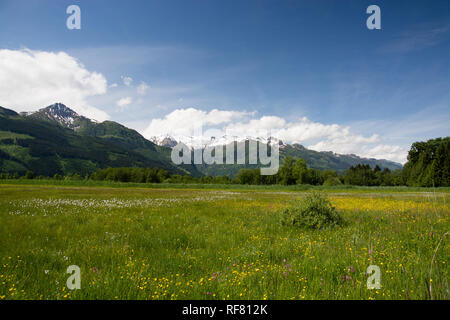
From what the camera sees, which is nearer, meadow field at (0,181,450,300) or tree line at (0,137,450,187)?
meadow field at (0,181,450,300)

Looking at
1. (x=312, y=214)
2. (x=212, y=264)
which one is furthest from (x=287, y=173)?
(x=212, y=264)

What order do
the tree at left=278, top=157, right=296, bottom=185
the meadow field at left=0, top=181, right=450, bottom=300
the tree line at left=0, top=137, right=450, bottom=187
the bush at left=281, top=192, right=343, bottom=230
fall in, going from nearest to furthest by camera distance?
the meadow field at left=0, top=181, right=450, bottom=300 → the bush at left=281, top=192, right=343, bottom=230 → the tree line at left=0, top=137, right=450, bottom=187 → the tree at left=278, top=157, right=296, bottom=185

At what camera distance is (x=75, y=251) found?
5.88m

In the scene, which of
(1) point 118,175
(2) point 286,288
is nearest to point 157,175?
(1) point 118,175

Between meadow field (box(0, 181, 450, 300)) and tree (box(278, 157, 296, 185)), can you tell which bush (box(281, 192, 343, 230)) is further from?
tree (box(278, 157, 296, 185))

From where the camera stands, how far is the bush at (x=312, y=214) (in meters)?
9.29

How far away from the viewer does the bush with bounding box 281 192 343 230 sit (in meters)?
9.29

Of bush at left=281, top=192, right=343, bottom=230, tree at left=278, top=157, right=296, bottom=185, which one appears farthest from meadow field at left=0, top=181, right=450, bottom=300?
tree at left=278, top=157, right=296, bottom=185

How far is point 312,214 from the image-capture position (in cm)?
974

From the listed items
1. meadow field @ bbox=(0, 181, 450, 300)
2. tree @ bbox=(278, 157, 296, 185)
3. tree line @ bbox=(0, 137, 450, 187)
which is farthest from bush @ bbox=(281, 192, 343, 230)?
tree @ bbox=(278, 157, 296, 185)

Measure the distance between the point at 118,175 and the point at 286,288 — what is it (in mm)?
128593

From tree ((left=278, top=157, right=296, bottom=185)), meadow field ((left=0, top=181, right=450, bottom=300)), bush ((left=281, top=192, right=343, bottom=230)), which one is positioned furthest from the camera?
tree ((left=278, top=157, right=296, bottom=185))

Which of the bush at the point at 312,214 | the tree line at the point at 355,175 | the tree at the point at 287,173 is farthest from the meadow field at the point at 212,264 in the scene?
the tree at the point at 287,173
